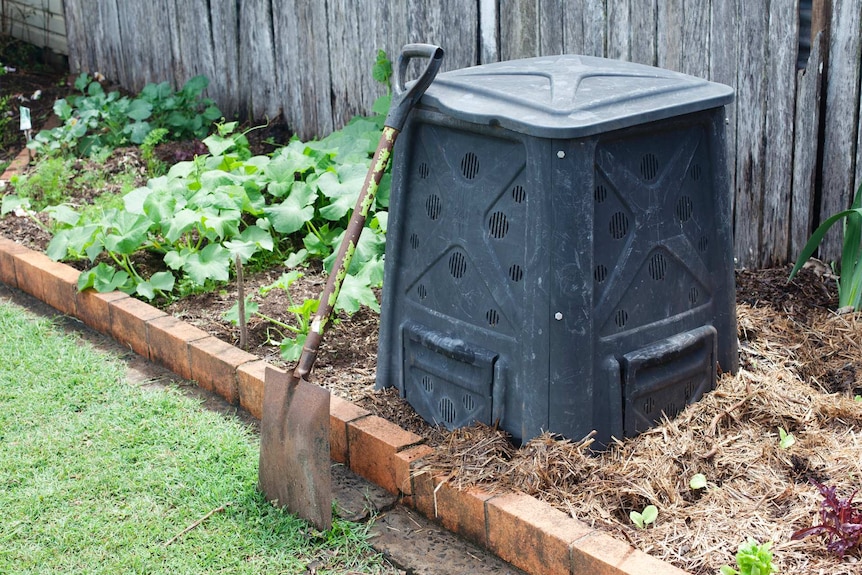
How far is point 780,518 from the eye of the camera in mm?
2674

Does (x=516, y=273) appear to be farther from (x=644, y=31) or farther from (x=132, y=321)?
(x=132, y=321)

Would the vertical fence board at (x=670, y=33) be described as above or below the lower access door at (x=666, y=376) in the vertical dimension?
above

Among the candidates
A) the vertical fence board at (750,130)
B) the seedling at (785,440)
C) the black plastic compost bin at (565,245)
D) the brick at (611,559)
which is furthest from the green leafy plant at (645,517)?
the vertical fence board at (750,130)

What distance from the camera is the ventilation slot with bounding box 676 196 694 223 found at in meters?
3.02

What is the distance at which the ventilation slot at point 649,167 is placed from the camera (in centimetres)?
290

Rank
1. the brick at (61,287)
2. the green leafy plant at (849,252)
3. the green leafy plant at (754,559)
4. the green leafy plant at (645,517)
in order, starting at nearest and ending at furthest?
1. the green leafy plant at (754,559)
2. the green leafy plant at (645,517)
3. the green leafy plant at (849,252)
4. the brick at (61,287)

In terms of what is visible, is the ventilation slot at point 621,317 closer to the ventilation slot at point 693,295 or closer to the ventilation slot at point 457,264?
the ventilation slot at point 693,295

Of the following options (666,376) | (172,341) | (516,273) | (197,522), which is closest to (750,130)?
(666,376)

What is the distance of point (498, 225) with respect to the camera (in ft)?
9.61

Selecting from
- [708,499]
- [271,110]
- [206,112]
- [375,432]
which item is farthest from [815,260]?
[206,112]

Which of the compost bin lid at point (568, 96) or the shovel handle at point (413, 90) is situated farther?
the shovel handle at point (413, 90)

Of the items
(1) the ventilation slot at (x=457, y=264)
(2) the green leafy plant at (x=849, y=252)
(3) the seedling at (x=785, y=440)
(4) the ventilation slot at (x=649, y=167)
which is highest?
(4) the ventilation slot at (x=649, y=167)

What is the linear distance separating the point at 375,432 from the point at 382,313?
428mm

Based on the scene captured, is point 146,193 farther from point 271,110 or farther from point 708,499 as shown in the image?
point 708,499
